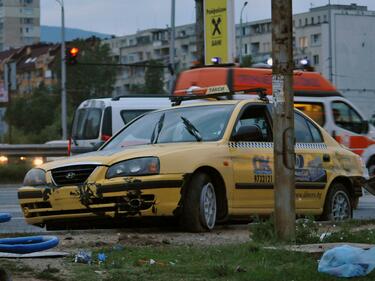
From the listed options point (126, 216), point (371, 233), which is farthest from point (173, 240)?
point (371, 233)

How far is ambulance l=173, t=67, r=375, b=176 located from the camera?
1900 centimetres

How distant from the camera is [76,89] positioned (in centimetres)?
8862

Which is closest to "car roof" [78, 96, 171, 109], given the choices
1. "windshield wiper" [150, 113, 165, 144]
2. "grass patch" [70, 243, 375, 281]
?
"windshield wiper" [150, 113, 165, 144]

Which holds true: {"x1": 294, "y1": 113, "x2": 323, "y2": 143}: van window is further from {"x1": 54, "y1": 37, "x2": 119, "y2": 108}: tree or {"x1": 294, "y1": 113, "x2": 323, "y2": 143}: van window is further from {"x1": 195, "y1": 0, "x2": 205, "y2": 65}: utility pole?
{"x1": 54, "y1": 37, "x2": 119, "y2": 108}: tree

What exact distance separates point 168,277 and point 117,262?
0.72m

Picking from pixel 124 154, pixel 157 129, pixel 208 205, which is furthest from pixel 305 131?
pixel 124 154

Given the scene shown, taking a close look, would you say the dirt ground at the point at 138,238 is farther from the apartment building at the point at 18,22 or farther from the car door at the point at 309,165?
the apartment building at the point at 18,22

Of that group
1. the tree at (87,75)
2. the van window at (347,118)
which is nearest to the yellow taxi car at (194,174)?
the van window at (347,118)

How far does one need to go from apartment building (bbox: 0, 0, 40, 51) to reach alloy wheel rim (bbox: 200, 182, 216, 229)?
132m

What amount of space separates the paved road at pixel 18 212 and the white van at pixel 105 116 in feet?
7.47

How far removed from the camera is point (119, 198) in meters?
9.12

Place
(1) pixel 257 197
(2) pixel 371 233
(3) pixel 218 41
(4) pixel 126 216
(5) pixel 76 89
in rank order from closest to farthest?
(2) pixel 371 233, (4) pixel 126 216, (1) pixel 257 197, (3) pixel 218 41, (5) pixel 76 89

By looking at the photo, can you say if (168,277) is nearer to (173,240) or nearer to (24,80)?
(173,240)

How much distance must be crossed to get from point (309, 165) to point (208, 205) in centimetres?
179
